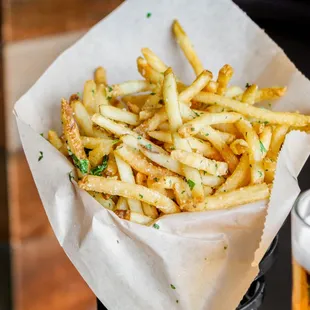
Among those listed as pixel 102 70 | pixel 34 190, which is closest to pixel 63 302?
pixel 34 190

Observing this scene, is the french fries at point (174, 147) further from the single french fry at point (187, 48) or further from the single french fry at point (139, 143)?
the single french fry at point (187, 48)

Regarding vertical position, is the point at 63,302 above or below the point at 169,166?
below

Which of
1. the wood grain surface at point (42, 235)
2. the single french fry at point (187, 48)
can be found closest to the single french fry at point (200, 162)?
the single french fry at point (187, 48)

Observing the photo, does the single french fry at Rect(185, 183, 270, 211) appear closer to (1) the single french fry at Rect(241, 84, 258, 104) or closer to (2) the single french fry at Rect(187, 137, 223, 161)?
(2) the single french fry at Rect(187, 137, 223, 161)

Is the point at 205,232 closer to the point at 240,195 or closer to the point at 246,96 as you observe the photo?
the point at 240,195

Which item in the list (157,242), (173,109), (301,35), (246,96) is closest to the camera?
(157,242)

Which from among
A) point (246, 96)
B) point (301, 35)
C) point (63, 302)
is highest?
point (246, 96)
